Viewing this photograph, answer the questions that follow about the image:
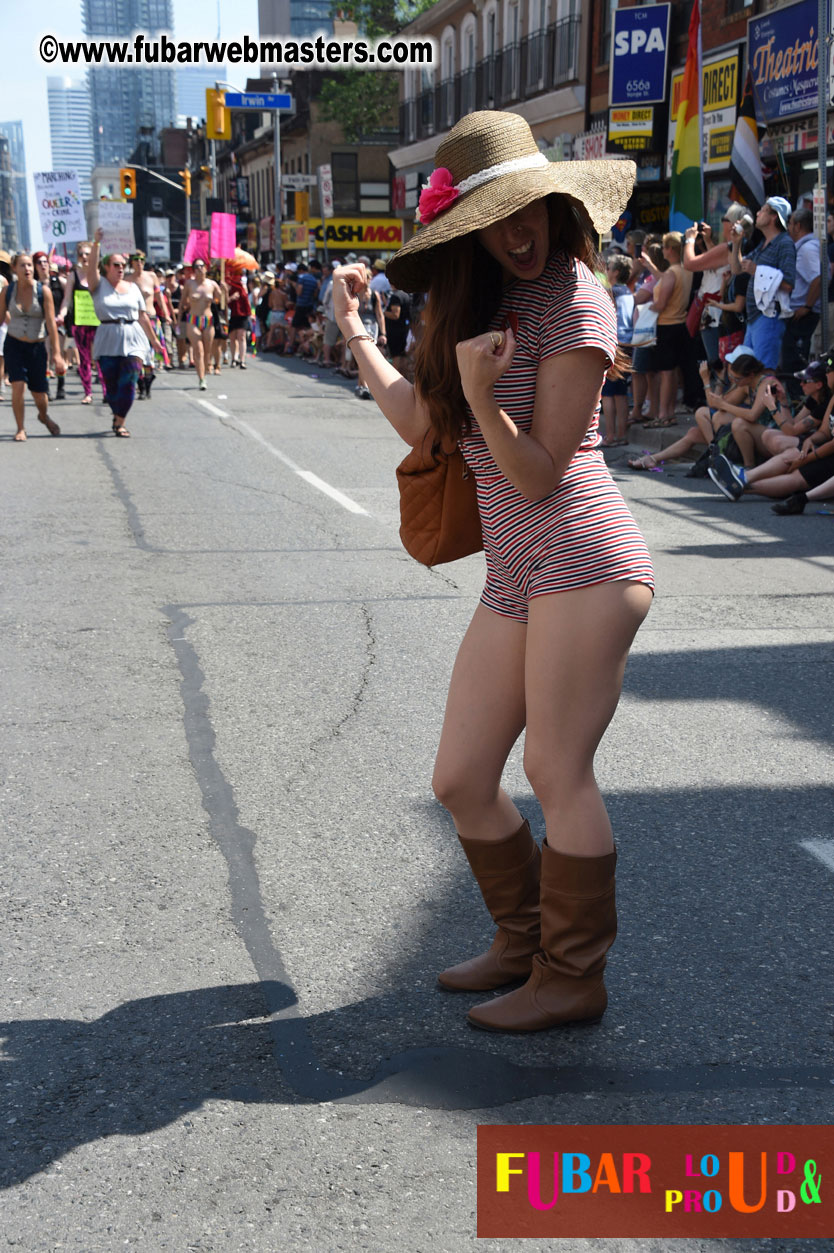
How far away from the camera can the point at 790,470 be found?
10844mm

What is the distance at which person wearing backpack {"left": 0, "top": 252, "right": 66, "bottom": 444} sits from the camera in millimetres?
13891

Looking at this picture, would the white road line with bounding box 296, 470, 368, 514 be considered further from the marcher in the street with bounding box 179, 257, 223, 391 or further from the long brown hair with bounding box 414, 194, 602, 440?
the marcher in the street with bounding box 179, 257, 223, 391

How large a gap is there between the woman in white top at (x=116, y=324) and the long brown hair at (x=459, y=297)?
1157 cm

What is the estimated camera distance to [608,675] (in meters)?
2.80

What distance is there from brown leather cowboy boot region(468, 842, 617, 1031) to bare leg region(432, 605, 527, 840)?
19cm

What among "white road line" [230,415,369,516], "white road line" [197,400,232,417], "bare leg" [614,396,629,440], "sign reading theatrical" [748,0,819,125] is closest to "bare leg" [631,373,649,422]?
"bare leg" [614,396,629,440]

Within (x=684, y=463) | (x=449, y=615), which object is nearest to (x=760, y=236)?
(x=684, y=463)

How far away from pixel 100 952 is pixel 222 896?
16.9 inches

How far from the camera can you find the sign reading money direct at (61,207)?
885 inches

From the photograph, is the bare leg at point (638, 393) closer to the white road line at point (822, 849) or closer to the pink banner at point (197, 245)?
the white road line at point (822, 849)

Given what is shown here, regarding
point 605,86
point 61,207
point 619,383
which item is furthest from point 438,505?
point 605,86

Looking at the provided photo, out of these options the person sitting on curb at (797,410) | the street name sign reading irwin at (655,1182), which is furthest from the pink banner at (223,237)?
the street name sign reading irwin at (655,1182)

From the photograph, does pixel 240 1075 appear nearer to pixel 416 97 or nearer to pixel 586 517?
pixel 586 517

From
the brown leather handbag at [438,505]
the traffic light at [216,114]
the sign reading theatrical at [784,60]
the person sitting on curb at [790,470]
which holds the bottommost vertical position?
the person sitting on curb at [790,470]
